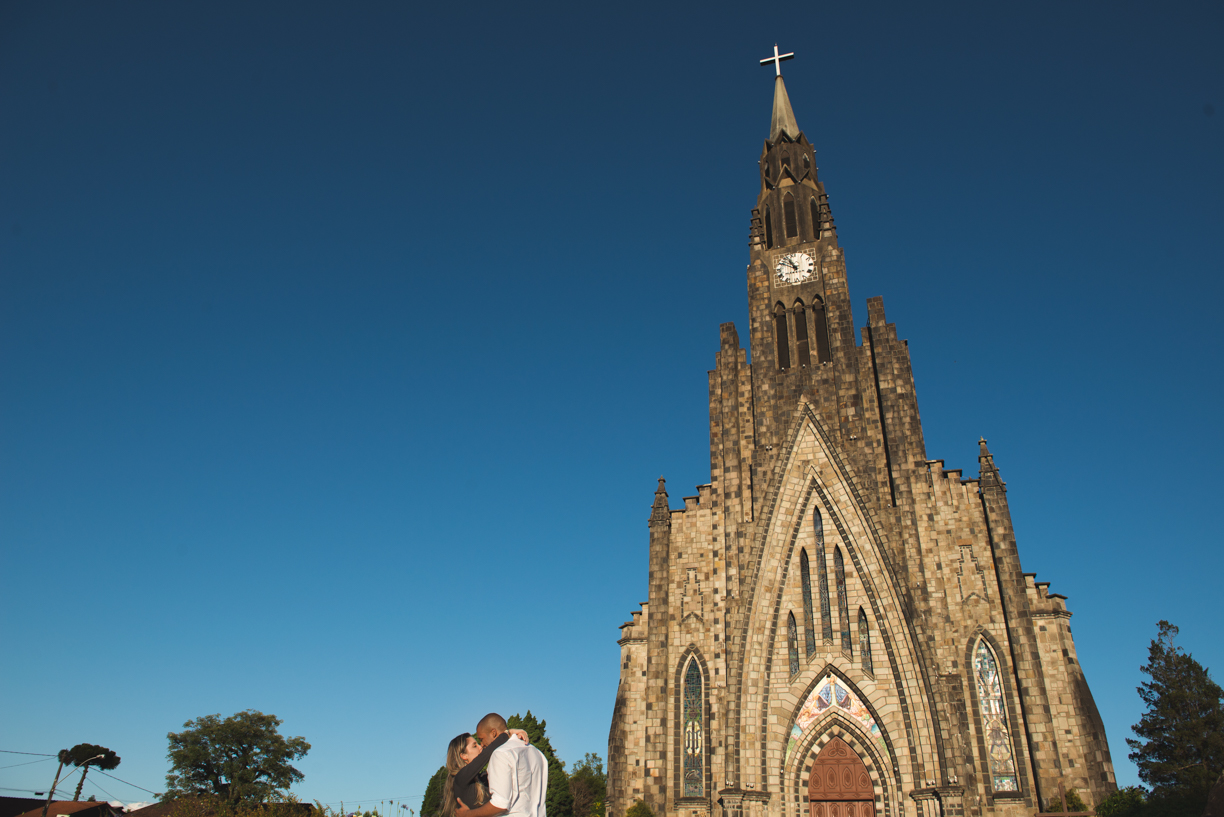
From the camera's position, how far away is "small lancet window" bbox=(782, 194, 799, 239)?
127 feet

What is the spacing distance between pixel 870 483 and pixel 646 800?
14427mm

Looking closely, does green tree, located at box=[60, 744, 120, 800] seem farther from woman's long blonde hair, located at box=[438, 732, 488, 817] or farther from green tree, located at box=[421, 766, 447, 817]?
woman's long blonde hair, located at box=[438, 732, 488, 817]

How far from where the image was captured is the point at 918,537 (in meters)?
28.8

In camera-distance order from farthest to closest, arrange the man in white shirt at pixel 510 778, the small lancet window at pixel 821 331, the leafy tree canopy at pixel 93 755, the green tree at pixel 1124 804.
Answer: the leafy tree canopy at pixel 93 755 < the small lancet window at pixel 821 331 < the green tree at pixel 1124 804 < the man in white shirt at pixel 510 778

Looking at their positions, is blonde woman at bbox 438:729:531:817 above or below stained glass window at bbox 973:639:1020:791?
below

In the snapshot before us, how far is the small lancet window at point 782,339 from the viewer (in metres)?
34.9

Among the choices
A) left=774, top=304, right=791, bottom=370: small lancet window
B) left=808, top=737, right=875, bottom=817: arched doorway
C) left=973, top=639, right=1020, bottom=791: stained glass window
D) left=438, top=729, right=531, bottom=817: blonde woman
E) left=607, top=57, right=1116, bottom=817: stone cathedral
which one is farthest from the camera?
left=774, top=304, right=791, bottom=370: small lancet window

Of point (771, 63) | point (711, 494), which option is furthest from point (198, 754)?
→ point (771, 63)

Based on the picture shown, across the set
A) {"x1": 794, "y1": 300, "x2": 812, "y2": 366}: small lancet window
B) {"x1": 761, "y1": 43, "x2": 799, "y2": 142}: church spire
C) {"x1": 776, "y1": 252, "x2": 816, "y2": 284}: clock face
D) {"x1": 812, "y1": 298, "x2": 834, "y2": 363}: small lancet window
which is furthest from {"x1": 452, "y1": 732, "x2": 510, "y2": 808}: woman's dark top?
{"x1": 761, "y1": 43, "x2": 799, "y2": 142}: church spire

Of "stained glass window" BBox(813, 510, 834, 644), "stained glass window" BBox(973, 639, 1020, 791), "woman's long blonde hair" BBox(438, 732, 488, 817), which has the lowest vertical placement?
"woman's long blonde hair" BBox(438, 732, 488, 817)

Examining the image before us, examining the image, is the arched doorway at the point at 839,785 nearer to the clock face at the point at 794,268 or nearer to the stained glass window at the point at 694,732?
the stained glass window at the point at 694,732

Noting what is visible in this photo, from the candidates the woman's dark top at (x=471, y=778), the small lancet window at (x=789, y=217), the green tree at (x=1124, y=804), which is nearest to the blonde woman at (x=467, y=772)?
the woman's dark top at (x=471, y=778)

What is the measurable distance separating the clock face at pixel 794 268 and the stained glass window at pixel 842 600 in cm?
1340

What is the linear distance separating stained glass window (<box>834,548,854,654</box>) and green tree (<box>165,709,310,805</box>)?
157 ft
